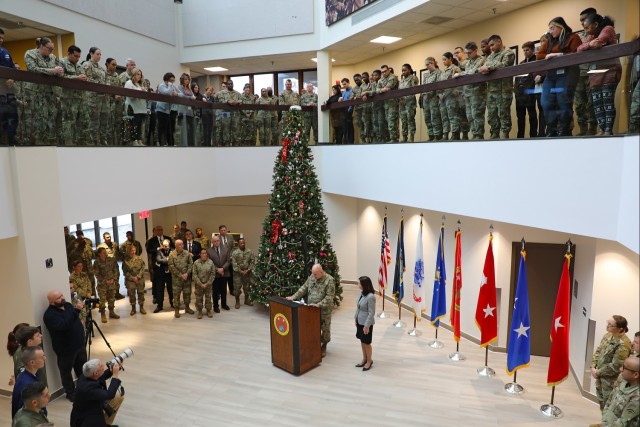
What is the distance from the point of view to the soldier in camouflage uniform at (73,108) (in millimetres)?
6887

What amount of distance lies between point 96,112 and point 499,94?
659 centimetres

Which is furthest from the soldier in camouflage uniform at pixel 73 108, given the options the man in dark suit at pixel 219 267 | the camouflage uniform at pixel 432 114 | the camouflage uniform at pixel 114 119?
the camouflage uniform at pixel 432 114

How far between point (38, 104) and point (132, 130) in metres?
1.99

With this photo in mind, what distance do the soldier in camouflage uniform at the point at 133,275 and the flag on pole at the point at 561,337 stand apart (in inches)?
344

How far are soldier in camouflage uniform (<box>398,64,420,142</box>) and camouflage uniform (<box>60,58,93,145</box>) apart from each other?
222 inches

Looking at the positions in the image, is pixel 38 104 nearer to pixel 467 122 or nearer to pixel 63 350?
pixel 63 350

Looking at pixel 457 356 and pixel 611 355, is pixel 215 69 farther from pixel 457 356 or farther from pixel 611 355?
pixel 611 355

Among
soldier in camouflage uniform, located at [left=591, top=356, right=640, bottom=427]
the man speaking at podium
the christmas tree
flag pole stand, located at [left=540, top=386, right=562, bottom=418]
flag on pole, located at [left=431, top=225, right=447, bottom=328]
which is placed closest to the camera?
soldier in camouflage uniform, located at [left=591, top=356, right=640, bottom=427]

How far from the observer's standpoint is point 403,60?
12383 mm

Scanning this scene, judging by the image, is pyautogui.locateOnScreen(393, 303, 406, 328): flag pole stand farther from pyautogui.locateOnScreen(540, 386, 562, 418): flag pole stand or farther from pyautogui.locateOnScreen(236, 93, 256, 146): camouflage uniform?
pyautogui.locateOnScreen(236, 93, 256, 146): camouflage uniform

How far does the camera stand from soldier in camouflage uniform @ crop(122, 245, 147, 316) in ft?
33.6

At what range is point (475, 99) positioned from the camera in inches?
253

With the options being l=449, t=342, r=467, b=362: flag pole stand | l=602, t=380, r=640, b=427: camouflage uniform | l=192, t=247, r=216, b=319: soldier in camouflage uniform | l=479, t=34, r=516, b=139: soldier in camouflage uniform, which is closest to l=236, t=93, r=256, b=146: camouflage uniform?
l=192, t=247, r=216, b=319: soldier in camouflage uniform

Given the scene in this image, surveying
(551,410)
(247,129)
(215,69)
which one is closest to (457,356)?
(551,410)
